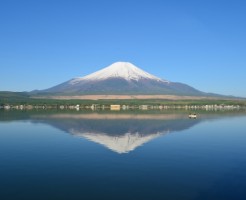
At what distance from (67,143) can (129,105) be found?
354 feet

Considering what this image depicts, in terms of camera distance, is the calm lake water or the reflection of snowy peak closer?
the calm lake water

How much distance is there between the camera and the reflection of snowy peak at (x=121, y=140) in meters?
30.2

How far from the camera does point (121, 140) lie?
116 feet

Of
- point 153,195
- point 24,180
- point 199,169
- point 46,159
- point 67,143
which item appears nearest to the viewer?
point 153,195

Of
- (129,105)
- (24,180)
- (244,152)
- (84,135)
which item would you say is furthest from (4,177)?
(129,105)

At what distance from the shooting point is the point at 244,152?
28.3m

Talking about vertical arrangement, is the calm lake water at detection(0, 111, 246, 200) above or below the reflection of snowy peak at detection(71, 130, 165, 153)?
below

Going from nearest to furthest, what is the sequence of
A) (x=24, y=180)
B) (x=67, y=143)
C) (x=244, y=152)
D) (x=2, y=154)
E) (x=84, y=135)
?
(x=24, y=180) → (x=2, y=154) → (x=244, y=152) → (x=67, y=143) → (x=84, y=135)

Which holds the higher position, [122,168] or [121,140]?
[121,140]

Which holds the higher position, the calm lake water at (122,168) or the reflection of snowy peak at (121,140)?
the reflection of snowy peak at (121,140)

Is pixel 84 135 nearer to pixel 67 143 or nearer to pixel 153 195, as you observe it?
pixel 67 143

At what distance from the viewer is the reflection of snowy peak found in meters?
30.2

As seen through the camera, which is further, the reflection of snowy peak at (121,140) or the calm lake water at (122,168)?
the reflection of snowy peak at (121,140)

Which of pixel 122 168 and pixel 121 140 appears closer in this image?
pixel 122 168
